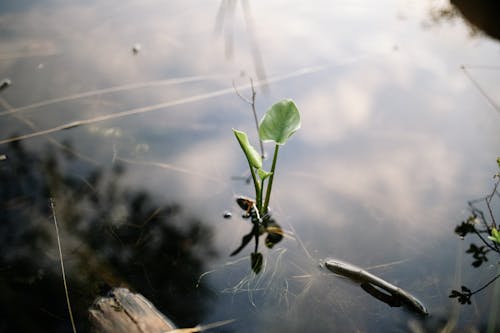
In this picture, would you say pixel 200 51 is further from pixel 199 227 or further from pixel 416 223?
pixel 416 223

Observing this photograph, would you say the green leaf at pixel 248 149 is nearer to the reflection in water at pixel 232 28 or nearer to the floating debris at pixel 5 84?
the reflection in water at pixel 232 28

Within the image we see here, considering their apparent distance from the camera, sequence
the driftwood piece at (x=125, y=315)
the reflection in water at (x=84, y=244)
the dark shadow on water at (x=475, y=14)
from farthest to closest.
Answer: the dark shadow on water at (x=475, y=14) < the reflection in water at (x=84, y=244) < the driftwood piece at (x=125, y=315)

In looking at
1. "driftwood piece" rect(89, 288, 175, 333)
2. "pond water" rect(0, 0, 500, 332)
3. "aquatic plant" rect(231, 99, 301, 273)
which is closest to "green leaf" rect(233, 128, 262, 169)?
"aquatic plant" rect(231, 99, 301, 273)

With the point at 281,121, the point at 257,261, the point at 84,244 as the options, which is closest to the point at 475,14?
the point at 281,121

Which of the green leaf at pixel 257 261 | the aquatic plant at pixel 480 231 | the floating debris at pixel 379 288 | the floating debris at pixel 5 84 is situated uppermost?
the floating debris at pixel 5 84

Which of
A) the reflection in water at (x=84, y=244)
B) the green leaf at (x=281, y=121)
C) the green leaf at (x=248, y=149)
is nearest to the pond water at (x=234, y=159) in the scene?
the reflection in water at (x=84, y=244)

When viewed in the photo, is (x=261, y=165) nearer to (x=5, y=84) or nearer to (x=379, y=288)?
(x=379, y=288)

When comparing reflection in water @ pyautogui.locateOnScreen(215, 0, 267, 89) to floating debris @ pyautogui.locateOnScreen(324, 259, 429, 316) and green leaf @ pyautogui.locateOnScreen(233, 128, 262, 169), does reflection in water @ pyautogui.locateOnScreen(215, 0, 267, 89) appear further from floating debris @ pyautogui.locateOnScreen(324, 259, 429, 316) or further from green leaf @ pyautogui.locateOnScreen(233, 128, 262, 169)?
floating debris @ pyautogui.locateOnScreen(324, 259, 429, 316)
